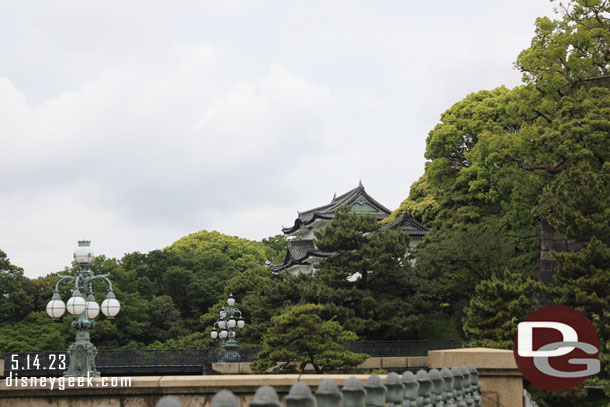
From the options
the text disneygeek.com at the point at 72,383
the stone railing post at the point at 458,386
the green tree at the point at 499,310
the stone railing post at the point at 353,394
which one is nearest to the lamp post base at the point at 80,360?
the text disneygeek.com at the point at 72,383

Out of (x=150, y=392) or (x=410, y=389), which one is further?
(x=150, y=392)

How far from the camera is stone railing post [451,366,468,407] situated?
6500 mm

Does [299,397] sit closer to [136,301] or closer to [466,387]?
[466,387]

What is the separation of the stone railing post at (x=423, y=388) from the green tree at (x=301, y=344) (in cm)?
1059

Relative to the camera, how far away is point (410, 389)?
5.18 meters

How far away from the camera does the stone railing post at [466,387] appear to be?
22.5ft

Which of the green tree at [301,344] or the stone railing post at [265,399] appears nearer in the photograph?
the stone railing post at [265,399]

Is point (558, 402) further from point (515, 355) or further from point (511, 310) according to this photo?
point (515, 355)

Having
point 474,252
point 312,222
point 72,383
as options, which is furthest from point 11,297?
point 72,383

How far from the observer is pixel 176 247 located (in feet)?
244

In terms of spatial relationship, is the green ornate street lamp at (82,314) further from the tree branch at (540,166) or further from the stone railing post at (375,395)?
the tree branch at (540,166)

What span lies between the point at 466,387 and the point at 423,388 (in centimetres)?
180

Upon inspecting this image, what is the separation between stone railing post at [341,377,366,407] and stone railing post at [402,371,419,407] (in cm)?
107

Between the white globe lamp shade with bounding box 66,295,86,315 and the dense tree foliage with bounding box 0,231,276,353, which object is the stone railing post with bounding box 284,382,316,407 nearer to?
the white globe lamp shade with bounding box 66,295,86,315
